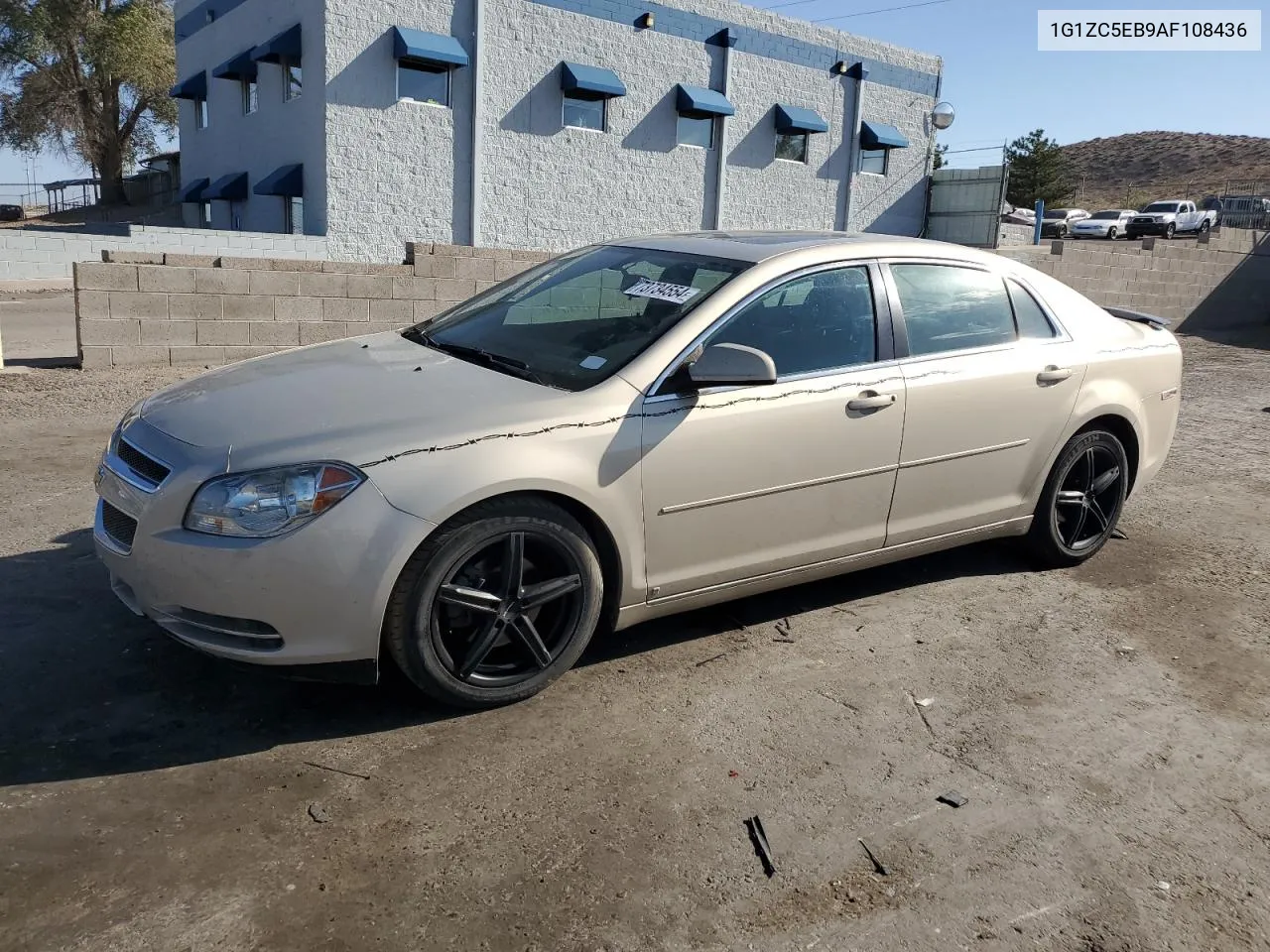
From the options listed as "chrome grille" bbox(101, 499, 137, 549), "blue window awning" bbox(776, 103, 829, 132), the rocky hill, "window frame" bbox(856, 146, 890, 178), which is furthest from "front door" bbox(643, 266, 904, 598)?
the rocky hill

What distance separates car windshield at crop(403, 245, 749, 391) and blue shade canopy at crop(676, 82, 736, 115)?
64.0 feet

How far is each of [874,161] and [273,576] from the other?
27106mm

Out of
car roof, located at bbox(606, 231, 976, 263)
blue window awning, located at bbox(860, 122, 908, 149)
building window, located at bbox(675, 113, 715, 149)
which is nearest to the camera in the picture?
car roof, located at bbox(606, 231, 976, 263)

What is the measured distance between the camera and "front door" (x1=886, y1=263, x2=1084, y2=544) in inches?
173

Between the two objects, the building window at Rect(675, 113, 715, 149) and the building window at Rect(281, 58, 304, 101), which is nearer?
the building window at Rect(281, 58, 304, 101)

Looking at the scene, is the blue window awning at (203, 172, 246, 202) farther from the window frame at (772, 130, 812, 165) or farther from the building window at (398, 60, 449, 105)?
the window frame at (772, 130, 812, 165)

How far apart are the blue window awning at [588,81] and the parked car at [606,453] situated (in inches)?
691

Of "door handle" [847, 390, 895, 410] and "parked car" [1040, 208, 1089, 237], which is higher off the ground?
"parked car" [1040, 208, 1089, 237]

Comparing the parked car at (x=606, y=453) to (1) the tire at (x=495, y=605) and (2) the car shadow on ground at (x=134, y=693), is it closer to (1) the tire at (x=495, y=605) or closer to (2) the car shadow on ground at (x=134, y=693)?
(1) the tire at (x=495, y=605)

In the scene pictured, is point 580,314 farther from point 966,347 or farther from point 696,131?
point 696,131

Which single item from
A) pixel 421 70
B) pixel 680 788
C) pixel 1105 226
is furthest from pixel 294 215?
pixel 1105 226

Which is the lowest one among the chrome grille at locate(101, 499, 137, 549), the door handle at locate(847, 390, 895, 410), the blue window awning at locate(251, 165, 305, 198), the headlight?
the chrome grille at locate(101, 499, 137, 549)

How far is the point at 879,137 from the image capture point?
87.2 ft

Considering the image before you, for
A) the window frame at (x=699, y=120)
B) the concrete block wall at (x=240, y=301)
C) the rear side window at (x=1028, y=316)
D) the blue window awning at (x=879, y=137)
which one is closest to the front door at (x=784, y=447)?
the rear side window at (x=1028, y=316)
